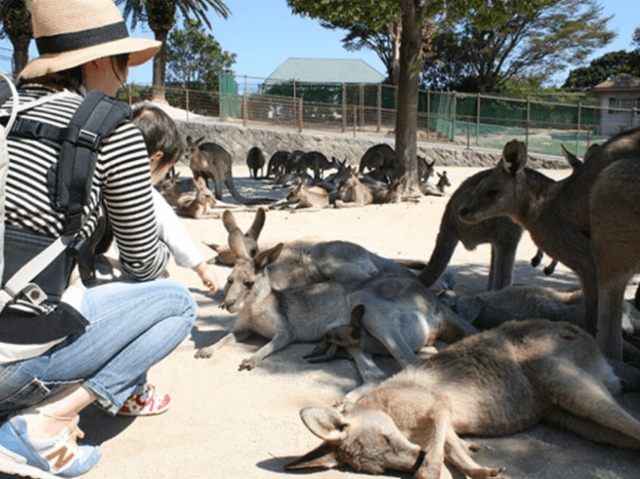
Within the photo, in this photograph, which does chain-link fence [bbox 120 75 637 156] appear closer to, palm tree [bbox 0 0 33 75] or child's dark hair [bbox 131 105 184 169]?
palm tree [bbox 0 0 33 75]

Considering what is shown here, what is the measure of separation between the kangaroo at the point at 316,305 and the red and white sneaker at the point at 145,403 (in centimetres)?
65

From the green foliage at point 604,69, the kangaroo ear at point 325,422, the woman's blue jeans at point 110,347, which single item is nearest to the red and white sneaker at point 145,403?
the woman's blue jeans at point 110,347

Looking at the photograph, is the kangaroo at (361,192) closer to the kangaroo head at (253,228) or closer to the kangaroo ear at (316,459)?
the kangaroo head at (253,228)

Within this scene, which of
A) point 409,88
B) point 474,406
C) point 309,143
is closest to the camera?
point 474,406

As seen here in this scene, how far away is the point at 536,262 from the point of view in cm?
537

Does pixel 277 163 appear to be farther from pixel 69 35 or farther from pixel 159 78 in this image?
pixel 69 35

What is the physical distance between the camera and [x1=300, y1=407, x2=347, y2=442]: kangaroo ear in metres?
2.27

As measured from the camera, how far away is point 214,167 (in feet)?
35.7

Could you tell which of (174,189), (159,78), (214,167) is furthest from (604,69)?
(174,189)

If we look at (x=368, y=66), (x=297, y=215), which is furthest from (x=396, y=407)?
(x=368, y=66)

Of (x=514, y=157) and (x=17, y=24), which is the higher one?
(x=17, y=24)

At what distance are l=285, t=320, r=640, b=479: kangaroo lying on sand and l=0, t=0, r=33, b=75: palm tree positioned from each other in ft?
62.7

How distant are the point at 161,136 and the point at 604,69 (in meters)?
39.1

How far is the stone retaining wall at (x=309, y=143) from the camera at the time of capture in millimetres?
18781
